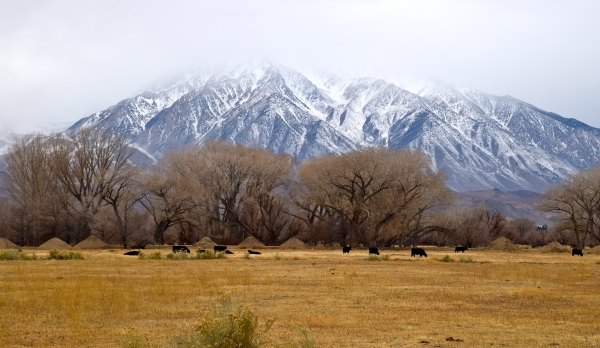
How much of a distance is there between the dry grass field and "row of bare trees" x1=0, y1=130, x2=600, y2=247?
163 feet

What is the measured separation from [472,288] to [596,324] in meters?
8.84

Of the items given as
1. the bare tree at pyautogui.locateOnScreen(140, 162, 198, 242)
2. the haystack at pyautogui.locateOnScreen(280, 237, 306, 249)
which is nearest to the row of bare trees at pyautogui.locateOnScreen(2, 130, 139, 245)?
the bare tree at pyautogui.locateOnScreen(140, 162, 198, 242)

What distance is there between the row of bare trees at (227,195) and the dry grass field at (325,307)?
163 ft

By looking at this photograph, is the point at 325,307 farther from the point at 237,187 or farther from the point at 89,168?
the point at 89,168

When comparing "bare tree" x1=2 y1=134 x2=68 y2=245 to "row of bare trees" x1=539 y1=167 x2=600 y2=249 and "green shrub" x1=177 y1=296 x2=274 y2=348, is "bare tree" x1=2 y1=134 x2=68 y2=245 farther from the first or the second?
"green shrub" x1=177 y1=296 x2=274 y2=348

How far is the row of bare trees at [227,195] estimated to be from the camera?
8000 centimetres

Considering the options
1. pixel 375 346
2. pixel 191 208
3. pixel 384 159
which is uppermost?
pixel 384 159

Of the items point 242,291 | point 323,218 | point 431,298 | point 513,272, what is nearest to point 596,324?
point 431,298

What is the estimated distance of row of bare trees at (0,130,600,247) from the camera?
3150 inches

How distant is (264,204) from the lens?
88500mm

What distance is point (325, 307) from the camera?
767 inches

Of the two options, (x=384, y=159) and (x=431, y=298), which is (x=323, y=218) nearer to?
(x=384, y=159)

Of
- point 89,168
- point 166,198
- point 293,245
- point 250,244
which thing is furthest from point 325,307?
point 89,168

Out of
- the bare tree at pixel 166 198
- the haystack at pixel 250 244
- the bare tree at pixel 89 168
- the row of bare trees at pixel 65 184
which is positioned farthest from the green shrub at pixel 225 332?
the bare tree at pixel 89 168
